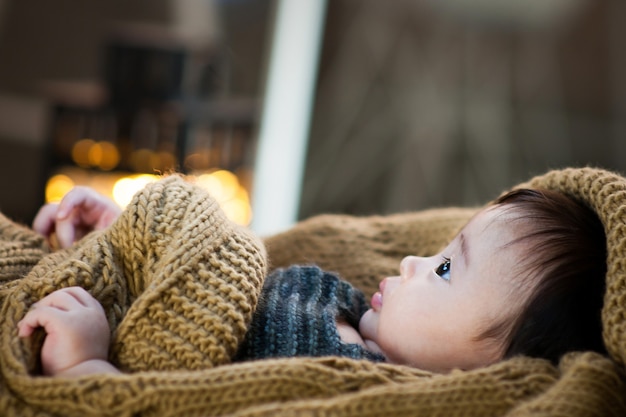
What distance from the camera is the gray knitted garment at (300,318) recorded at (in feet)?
2.49

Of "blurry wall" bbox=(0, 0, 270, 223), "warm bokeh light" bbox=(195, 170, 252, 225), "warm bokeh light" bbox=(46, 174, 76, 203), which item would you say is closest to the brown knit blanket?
"warm bokeh light" bbox=(195, 170, 252, 225)


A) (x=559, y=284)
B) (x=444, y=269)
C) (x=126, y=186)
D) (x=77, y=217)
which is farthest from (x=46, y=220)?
(x=126, y=186)

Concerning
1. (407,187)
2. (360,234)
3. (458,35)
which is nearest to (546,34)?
(458,35)

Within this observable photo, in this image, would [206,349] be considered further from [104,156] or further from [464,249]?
[104,156]

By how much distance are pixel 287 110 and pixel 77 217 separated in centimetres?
193

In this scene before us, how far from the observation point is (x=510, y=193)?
0.88 meters

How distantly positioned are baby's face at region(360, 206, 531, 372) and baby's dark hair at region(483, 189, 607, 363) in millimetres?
16

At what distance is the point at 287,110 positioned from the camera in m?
2.87

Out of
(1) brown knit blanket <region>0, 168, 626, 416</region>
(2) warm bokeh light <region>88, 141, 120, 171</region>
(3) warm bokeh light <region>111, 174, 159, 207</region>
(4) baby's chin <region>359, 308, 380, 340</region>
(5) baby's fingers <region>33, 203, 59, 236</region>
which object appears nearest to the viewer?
(1) brown knit blanket <region>0, 168, 626, 416</region>

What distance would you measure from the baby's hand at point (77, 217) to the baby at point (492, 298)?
268 millimetres

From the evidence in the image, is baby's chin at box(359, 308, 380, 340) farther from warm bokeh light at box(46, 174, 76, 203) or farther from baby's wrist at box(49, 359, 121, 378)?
warm bokeh light at box(46, 174, 76, 203)

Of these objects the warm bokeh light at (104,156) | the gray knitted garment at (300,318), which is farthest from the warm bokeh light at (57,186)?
the gray knitted garment at (300,318)

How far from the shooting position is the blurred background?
294cm

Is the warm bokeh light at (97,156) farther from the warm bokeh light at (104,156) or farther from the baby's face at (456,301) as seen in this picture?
the baby's face at (456,301)
